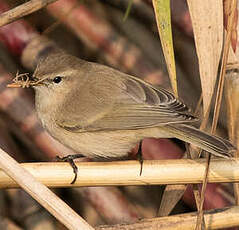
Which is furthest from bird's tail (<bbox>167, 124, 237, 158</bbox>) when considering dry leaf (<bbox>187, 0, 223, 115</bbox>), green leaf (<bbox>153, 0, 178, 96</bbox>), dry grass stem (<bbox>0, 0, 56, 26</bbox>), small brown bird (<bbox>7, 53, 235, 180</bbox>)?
dry grass stem (<bbox>0, 0, 56, 26</bbox>)

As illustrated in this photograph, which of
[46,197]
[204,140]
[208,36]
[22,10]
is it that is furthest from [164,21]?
[46,197]

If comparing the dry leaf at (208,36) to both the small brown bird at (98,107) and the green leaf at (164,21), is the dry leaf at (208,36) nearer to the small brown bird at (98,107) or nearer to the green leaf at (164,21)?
the green leaf at (164,21)

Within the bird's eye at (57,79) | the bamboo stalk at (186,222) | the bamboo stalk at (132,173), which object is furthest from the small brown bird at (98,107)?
the bamboo stalk at (186,222)

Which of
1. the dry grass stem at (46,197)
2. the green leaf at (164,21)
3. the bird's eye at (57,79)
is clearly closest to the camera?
the dry grass stem at (46,197)

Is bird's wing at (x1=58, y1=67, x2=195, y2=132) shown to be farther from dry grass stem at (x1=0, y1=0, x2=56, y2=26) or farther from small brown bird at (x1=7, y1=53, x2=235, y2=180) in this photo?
dry grass stem at (x1=0, y1=0, x2=56, y2=26)

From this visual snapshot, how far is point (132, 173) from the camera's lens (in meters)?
1.97

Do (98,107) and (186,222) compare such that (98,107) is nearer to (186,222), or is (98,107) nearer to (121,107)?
(121,107)

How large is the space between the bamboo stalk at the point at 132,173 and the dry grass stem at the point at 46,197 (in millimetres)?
175

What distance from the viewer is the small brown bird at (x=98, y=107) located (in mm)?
2236

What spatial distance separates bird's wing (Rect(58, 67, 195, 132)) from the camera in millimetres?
2209

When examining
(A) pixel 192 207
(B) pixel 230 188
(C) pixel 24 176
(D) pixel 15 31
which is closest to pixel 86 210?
(A) pixel 192 207

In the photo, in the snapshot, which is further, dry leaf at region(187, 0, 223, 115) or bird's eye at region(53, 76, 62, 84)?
bird's eye at region(53, 76, 62, 84)

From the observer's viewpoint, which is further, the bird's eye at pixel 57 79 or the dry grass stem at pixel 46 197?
the bird's eye at pixel 57 79

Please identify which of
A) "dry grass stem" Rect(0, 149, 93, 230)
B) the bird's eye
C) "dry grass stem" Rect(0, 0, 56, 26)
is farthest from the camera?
the bird's eye
